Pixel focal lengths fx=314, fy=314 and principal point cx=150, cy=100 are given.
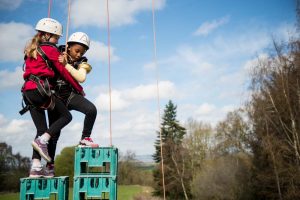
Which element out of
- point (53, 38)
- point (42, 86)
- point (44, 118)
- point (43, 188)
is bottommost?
point (43, 188)

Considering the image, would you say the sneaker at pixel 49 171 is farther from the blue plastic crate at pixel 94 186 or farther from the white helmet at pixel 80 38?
the white helmet at pixel 80 38

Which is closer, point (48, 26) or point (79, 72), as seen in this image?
point (48, 26)

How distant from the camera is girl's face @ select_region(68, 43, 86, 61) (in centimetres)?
429

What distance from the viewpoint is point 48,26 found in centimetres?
393

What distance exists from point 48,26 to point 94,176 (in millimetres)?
1957

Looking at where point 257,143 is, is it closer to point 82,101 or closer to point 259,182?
point 259,182

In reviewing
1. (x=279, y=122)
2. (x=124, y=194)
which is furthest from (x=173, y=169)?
(x=279, y=122)

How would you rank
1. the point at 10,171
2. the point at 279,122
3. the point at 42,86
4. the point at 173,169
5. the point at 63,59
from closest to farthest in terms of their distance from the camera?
the point at 42,86, the point at 63,59, the point at 279,122, the point at 173,169, the point at 10,171

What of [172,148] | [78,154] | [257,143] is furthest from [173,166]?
[78,154]

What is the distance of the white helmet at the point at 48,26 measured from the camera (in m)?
3.92

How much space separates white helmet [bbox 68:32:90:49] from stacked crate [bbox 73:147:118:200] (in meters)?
1.42

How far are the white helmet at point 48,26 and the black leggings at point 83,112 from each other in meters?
0.86

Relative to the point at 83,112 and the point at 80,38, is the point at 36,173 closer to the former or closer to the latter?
the point at 83,112

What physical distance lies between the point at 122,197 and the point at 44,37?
37781 mm
